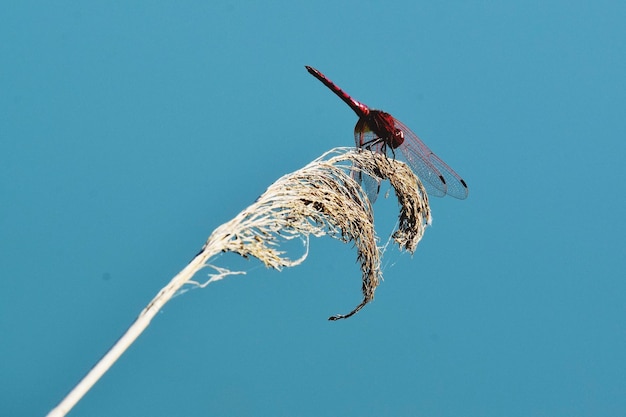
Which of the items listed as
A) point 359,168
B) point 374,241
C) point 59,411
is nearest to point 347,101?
point 359,168

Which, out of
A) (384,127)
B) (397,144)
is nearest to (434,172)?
(397,144)

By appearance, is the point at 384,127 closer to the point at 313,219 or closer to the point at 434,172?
the point at 434,172

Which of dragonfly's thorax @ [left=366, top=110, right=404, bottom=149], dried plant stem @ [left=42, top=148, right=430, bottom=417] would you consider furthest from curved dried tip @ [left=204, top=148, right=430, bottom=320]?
dragonfly's thorax @ [left=366, top=110, right=404, bottom=149]

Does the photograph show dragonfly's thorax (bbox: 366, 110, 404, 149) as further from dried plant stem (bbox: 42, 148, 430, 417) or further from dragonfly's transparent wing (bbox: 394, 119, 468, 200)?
dried plant stem (bbox: 42, 148, 430, 417)

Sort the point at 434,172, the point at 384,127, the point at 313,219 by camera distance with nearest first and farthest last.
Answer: the point at 313,219
the point at 384,127
the point at 434,172

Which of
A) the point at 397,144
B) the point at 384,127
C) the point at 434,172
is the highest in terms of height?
the point at 384,127

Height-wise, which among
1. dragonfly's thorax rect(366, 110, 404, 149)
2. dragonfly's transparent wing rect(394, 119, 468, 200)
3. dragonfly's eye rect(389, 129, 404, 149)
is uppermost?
dragonfly's thorax rect(366, 110, 404, 149)

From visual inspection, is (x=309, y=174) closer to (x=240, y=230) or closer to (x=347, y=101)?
(x=240, y=230)
